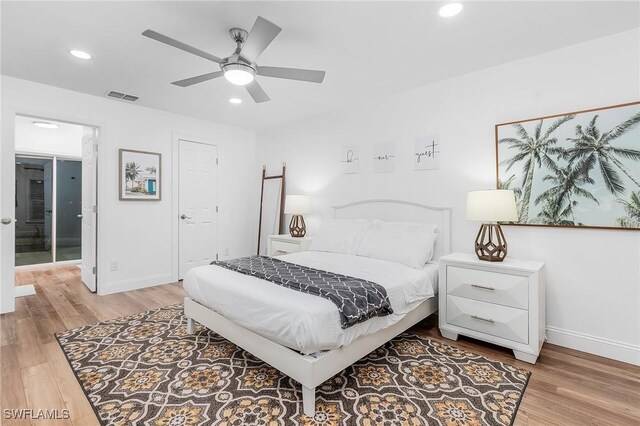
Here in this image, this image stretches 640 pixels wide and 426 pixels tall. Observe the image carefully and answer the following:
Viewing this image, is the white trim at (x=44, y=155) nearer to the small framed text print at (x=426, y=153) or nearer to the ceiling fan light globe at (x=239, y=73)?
the ceiling fan light globe at (x=239, y=73)

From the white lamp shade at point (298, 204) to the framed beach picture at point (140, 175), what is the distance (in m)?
1.85

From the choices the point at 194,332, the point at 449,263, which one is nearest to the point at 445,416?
the point at 449,263

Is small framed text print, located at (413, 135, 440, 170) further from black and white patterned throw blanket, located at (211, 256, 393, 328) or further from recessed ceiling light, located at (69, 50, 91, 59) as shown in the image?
recessed ceiling light, located at (69, 50, 91, 59)

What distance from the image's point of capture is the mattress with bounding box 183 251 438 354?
1.71 meters

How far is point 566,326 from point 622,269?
24.0 inches

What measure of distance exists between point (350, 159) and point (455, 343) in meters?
2.40

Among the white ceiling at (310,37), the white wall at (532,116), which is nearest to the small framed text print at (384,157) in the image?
the white wall at (532,116)

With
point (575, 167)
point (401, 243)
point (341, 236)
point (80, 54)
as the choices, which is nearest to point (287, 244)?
point (341, 236)

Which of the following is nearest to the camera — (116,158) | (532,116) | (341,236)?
(532,116)

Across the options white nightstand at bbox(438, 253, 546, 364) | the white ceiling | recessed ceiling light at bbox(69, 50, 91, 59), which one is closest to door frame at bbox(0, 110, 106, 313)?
the white ceiling

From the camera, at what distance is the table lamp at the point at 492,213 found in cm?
247

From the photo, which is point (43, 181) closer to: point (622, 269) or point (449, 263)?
point (449, 263)

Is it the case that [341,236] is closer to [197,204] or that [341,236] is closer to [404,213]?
[404,213]

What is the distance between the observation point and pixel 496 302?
239 cm
